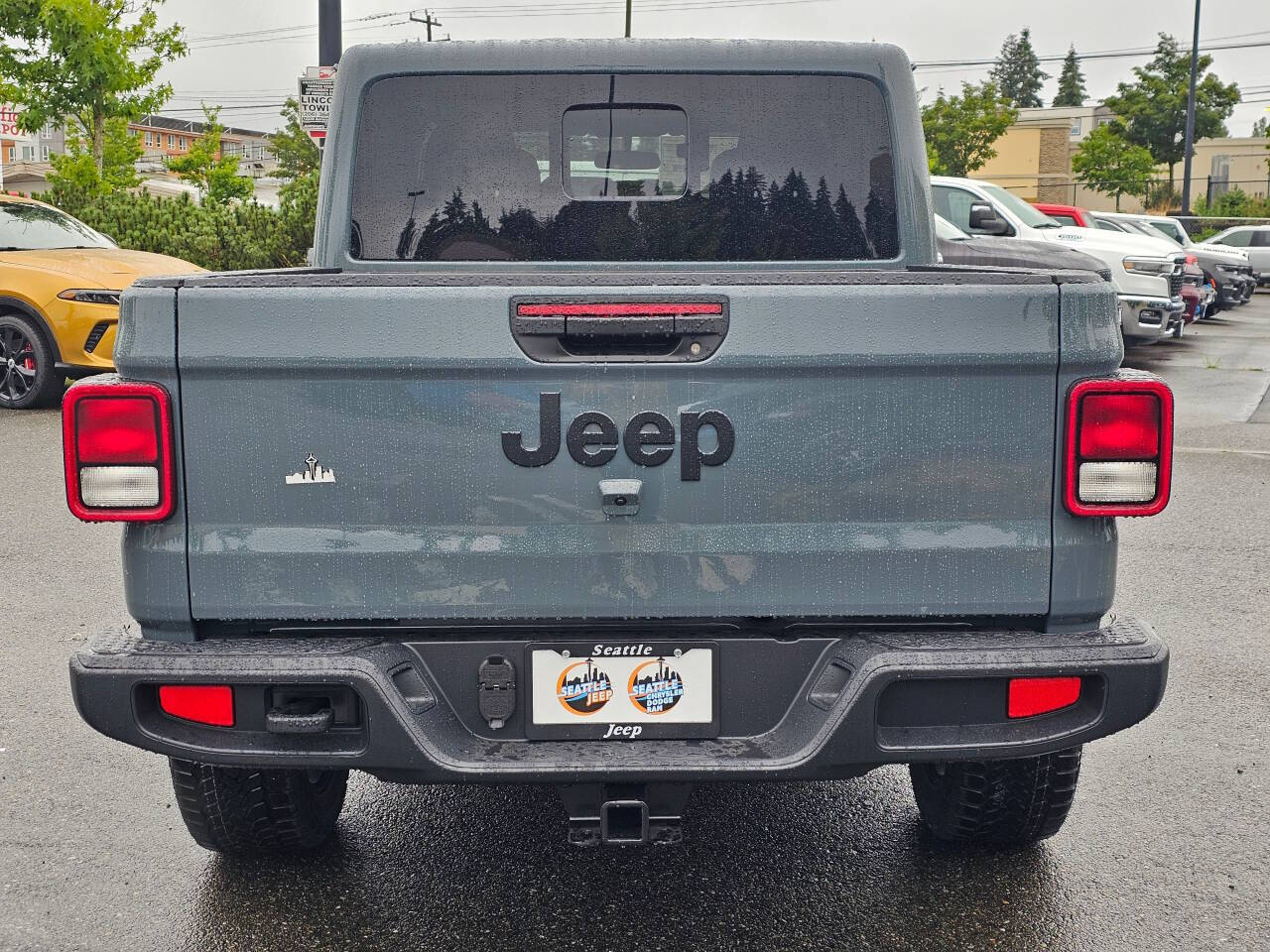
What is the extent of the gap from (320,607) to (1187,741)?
10.1 ft

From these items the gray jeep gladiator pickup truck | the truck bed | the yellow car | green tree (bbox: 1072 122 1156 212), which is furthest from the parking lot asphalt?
green tree (bbox: 1072 122 1156 212)

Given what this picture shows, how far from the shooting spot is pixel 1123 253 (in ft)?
54.5

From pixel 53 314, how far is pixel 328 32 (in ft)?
14.7

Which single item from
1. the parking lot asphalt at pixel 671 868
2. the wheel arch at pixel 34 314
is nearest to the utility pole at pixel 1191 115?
the wheel arch at pixel 34 314

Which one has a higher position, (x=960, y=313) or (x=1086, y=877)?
(x=960, y=313)

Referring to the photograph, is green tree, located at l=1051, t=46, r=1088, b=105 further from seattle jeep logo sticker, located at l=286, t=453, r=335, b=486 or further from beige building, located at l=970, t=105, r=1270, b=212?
seattle jeep logo sticker, located at l=286, t=453, r=335, b=486

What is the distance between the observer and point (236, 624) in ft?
9.32

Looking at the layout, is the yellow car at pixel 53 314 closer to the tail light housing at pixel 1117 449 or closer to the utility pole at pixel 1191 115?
the tail light housing at pixel 1117 449

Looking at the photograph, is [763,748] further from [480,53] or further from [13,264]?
[13,264]

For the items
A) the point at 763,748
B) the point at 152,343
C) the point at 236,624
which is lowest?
the point at 763,748

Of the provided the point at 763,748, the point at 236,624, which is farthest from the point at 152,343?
the point at 763,748

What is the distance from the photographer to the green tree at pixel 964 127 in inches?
2266

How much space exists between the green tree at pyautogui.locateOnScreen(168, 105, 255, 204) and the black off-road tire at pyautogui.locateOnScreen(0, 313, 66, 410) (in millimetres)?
16062

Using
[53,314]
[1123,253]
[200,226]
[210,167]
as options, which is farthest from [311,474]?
[210,167]
